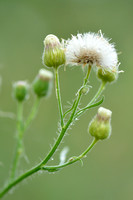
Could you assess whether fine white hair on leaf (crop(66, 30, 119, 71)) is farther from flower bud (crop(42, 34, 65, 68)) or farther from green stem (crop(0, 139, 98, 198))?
green stem (crop(0, 139, 98, 198))

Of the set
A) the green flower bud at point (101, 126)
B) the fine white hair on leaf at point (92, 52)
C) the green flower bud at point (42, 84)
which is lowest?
the green flower bud at point (101, 126)

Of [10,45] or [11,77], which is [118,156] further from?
[10,45]

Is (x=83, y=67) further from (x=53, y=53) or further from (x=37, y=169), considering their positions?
(x=37, y=169)

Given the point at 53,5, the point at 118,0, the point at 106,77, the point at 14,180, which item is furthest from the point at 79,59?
the point at 118,0

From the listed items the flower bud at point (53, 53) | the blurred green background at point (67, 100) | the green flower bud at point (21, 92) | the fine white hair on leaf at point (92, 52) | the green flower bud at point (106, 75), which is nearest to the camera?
the fine white hair on leaf at point (92, 52)

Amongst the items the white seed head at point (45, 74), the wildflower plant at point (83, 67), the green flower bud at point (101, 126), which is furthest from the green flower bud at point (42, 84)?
the green flower bud at point (101, 126)

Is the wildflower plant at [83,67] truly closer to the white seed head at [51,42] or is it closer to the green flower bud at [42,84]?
the white seed head at [51,42]

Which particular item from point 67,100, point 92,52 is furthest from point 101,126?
point 67,100
